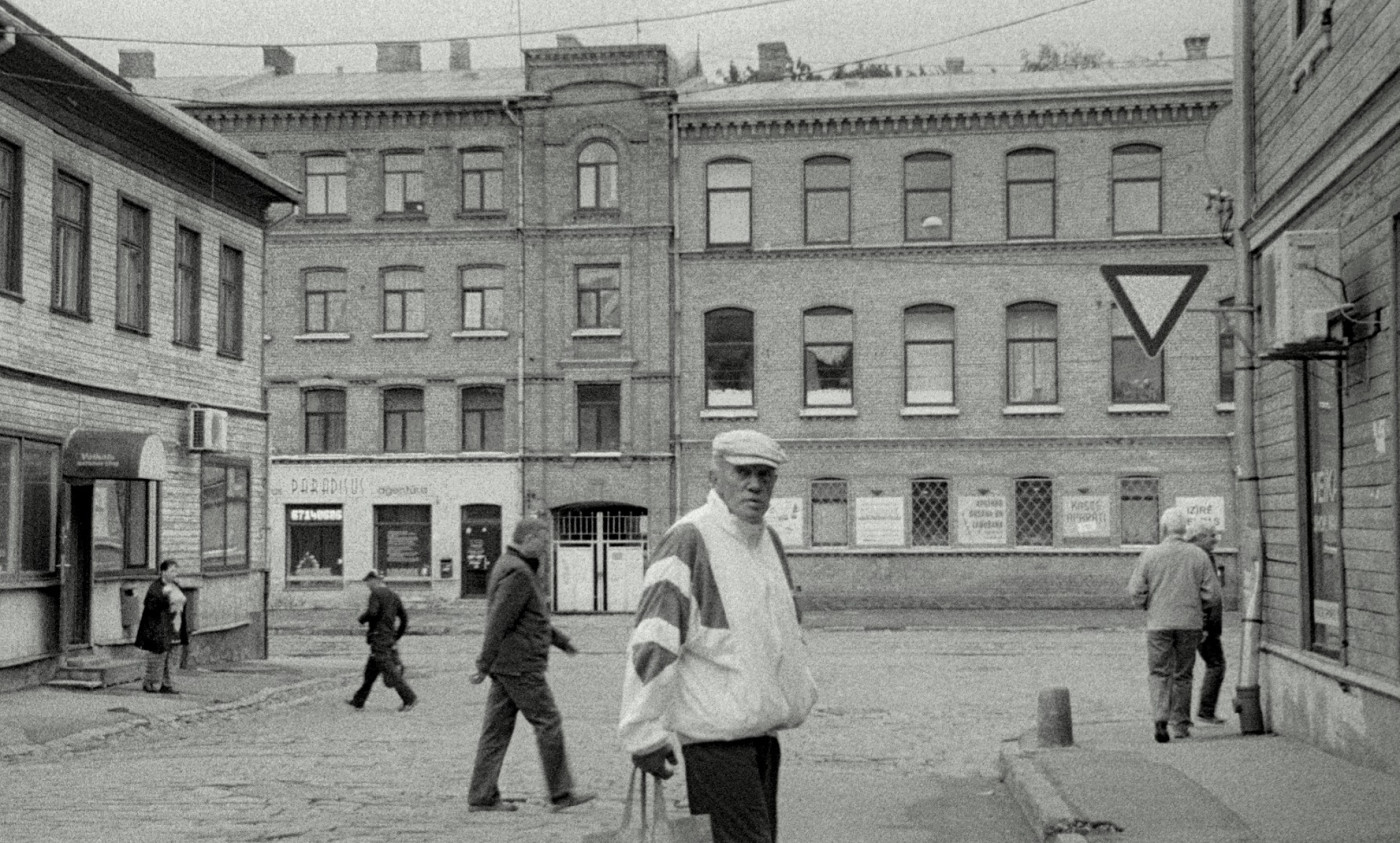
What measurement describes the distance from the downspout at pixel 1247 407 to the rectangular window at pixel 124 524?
13356 millimetres

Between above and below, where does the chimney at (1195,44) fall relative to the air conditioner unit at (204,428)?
above

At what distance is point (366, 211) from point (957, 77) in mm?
15031

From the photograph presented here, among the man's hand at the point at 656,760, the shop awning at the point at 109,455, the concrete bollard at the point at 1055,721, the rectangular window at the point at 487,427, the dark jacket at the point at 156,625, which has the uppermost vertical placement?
the rectangular window at the point at 487,427

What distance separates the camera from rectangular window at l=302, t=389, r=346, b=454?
4366 centimetres

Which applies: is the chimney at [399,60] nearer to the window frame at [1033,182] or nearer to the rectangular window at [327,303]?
the rectangular window at [327,303]

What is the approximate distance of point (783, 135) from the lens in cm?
4256

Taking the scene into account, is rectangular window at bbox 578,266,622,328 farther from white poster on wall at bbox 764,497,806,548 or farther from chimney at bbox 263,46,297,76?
chimney at bbox 263,46,297,76

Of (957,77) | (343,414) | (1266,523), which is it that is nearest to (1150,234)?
(957,77)

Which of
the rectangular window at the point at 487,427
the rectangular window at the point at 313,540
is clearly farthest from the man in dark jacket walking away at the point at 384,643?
the rectangular window at the point at 313,540

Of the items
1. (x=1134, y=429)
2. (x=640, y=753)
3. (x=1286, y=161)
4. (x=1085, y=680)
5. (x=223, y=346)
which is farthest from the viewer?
Answer: (x=1134, y=429)

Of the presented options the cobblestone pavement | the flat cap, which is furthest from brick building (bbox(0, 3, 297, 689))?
the flat cap

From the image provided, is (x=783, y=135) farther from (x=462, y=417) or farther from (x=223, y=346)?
(x=223, y=346)

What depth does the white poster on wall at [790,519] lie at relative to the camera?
41719 millimetres

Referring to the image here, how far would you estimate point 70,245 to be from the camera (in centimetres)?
2145
